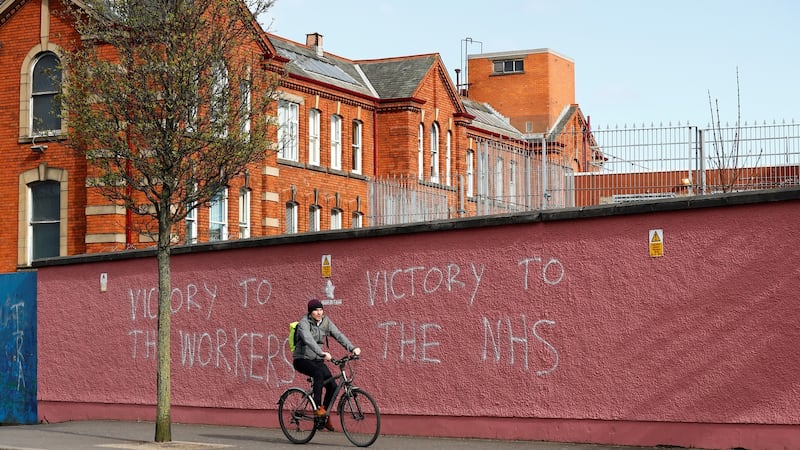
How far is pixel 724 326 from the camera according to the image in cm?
1365

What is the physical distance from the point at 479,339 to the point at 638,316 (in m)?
2.27

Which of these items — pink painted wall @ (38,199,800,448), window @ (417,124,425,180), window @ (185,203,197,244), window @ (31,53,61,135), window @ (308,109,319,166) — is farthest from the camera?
window @ (417,124,425,180)

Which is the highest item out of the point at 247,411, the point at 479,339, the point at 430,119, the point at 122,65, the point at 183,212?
the point at 430,119

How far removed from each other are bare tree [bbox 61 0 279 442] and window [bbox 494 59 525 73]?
46.4 m

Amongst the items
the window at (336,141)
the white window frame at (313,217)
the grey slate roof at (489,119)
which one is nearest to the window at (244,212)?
the white window frame at (313,217)

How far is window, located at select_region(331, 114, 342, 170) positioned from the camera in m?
38.8

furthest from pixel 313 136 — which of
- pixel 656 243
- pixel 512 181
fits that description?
pixel 656 243

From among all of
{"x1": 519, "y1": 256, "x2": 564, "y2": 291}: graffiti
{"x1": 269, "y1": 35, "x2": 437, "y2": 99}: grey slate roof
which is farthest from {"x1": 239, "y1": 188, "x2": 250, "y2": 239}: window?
{"x1": 519, "y1": 256, "x2": 564, "y2": 291}: graffiti

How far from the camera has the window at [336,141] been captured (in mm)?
38781

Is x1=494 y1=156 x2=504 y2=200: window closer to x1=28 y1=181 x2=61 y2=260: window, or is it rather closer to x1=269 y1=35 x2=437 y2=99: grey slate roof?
x1=28 y1=181 x2=61 y2=260: window

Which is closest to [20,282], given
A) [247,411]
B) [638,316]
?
[247,411]

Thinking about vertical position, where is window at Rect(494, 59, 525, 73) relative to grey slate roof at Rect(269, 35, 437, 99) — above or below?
above

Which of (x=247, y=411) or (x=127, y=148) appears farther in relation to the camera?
(x=247, y=411)

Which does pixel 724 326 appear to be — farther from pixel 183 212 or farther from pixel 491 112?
pixel 491 112
